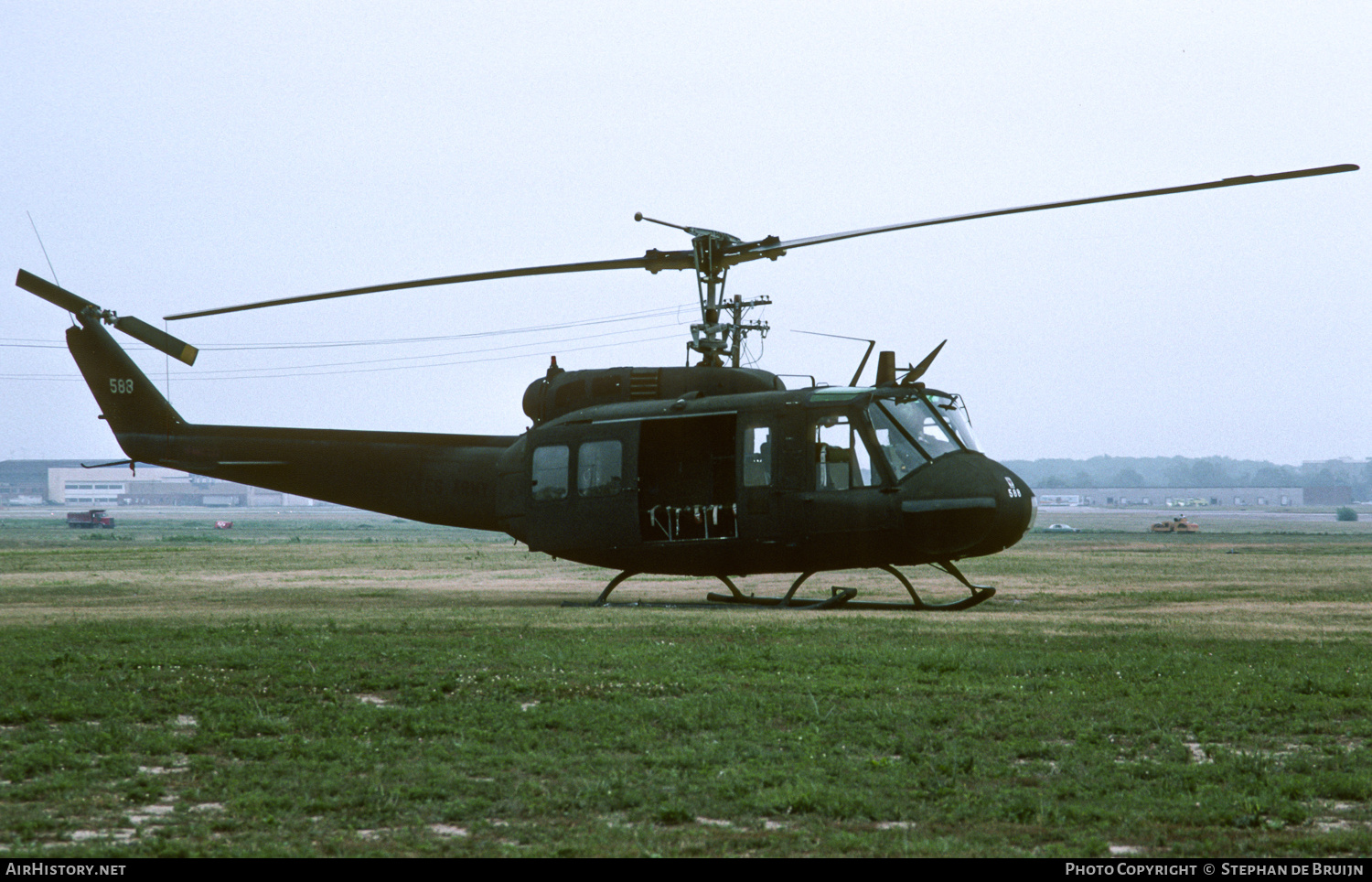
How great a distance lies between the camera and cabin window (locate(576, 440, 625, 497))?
61.5ft

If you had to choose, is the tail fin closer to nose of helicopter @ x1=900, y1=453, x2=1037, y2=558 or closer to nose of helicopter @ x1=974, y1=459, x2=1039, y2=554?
nose of helicopter @ x1=900, y1=453, x2=1037, y2=558

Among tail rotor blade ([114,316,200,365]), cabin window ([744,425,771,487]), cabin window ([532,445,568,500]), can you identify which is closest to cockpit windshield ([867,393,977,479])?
cabin window ([744,425,771,487])

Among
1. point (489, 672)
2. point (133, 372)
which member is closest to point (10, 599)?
point (133, 372)

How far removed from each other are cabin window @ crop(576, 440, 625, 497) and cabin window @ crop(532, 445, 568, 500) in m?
0.32

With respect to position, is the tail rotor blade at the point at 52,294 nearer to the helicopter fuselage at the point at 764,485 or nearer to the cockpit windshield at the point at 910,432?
the helicopter fuselage at the point at 764,485

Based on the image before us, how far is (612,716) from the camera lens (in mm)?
8820

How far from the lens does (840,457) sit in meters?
17.4

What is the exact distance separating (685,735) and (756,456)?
9.90m

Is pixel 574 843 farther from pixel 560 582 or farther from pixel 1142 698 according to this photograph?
pixel 560 582

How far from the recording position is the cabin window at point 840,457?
56.5ft

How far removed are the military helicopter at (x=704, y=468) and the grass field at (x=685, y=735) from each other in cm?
173

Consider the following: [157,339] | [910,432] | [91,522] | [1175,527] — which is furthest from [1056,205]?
[91,522]

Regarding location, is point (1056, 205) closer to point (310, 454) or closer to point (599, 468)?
point (599, 468)

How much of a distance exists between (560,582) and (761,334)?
2798 centimetres
